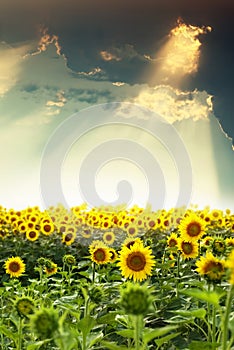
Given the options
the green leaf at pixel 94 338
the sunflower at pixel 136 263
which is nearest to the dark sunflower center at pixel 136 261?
the sunflower at pixel 136 263

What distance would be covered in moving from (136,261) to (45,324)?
5.52ft

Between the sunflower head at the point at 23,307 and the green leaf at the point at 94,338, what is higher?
the sunflower head at the point at 23,307

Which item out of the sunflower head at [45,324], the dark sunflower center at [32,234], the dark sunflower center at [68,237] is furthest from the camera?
the dark sunflower center at [32,234]

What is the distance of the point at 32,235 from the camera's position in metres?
7.98

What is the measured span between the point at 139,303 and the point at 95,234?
674 cm

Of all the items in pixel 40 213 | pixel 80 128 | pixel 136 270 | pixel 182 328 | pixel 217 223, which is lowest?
pixel 182 328

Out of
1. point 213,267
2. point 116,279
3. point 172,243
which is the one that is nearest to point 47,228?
point 172,243

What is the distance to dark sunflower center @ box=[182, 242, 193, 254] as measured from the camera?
155 inches

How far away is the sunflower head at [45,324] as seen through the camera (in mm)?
1444

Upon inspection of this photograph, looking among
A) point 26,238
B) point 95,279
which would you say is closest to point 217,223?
point 26,238

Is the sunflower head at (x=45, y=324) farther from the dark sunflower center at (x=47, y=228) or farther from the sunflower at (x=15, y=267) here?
the dark sunflower center at (x=47, y=228)

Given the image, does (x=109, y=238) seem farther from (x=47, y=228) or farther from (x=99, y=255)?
(x=99, y=255)

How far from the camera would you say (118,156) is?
7.12 m

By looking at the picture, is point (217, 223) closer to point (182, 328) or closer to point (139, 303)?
point (182, 328)
